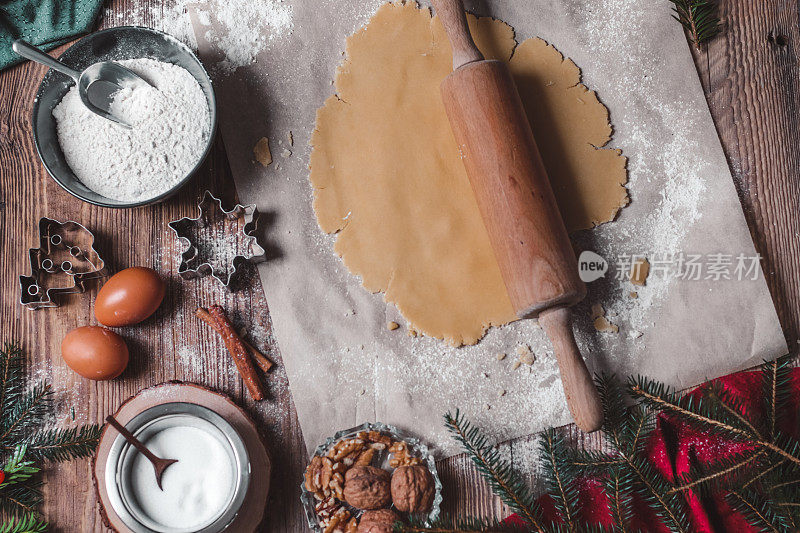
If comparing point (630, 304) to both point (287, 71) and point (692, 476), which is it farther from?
point (287, 71)

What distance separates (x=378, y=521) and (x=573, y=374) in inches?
18.2

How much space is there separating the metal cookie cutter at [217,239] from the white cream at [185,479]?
0.32 m

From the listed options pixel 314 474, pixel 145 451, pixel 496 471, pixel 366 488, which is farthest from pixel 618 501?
pixel 145 451

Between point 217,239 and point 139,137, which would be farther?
point 217,239

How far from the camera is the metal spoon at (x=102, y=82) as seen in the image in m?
1.13

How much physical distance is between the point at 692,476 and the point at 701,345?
29 centimetres

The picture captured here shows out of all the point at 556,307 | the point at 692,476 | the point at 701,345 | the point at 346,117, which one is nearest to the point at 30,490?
the point at 346,117

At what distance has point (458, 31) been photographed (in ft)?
3.91

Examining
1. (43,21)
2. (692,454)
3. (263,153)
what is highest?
(43,21)

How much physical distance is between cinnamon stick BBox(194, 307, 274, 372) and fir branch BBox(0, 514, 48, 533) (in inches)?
19.6

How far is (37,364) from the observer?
1.25 m

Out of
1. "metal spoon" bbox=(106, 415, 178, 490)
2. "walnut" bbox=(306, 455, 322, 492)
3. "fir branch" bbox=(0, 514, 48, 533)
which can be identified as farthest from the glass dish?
"fir branch" bbox=(0, 514, 48, 533)

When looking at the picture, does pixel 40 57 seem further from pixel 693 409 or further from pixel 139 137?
pixel 693 409

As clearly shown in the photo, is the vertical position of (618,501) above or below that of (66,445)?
below
